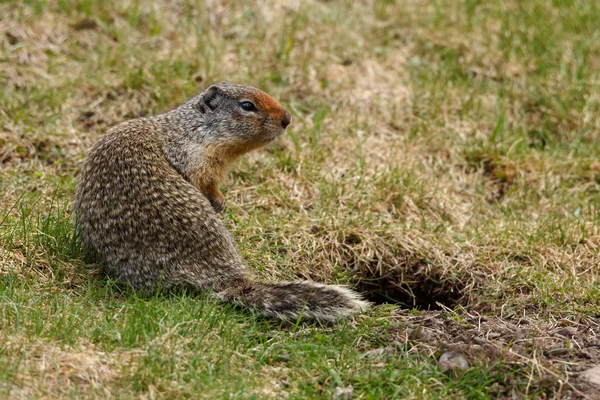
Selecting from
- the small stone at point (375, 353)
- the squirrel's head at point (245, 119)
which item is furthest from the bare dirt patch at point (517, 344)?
the squirrel's head at point (245, 119)

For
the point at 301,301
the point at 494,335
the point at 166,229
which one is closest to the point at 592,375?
the point at 494,335

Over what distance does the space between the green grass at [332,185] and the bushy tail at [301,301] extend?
0.09 m

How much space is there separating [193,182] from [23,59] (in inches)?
100

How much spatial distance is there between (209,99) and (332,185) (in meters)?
1.07

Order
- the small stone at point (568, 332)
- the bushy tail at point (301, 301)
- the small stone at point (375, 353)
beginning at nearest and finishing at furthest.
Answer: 1. the small stone at point (375, 353)
2. the bushy tail at point (301, 301)
3. the small stone at point (568, 332)

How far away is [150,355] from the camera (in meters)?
3.71

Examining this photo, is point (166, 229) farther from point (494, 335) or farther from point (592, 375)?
point (592, 375)

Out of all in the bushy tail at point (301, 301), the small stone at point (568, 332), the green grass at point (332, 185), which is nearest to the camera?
the green grass at point (332, 185)

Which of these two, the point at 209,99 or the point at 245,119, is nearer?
the point at 245,119

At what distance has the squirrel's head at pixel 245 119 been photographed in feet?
17.8

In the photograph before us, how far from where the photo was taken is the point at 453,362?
4.04 metres

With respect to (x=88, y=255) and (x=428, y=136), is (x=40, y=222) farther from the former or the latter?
(x=428, y=136)

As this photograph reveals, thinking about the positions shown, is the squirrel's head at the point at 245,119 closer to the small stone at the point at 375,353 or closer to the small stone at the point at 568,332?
the small stone at the point at 375,353

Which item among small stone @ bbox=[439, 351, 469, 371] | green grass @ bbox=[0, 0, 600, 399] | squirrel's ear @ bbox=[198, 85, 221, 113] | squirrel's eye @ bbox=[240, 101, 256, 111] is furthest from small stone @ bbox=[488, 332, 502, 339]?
squirrel's ear @ bbox=[198, 85, 221, 113]
